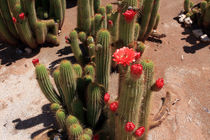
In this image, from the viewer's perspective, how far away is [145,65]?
2709 millimetres

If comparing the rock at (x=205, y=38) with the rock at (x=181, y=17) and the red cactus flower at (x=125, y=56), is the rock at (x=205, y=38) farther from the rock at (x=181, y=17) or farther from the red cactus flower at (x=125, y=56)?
the red cactus flower at (x=125, y=56)

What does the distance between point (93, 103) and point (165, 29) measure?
199 inches

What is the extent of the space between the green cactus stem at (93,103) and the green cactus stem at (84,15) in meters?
2.95

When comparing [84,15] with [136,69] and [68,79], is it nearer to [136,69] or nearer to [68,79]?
[68,79]

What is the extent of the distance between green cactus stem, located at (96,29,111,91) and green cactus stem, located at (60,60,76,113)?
0.46 meters

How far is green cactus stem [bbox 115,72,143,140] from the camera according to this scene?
2221 millimetres

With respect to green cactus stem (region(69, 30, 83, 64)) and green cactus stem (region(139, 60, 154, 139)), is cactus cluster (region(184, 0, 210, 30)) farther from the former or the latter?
green cactus stem (region(139, 60, 154, 139))

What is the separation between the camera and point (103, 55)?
321cm

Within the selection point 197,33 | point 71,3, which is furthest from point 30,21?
point 197,33

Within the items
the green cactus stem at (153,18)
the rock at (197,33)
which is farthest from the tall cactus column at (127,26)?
the rock at (197,33)

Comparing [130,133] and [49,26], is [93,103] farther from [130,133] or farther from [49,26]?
[49,26]

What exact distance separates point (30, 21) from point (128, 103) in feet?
14.5

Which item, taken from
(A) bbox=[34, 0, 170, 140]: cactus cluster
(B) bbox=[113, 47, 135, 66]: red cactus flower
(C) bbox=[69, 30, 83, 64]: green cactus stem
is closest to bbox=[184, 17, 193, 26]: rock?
(A) bbox=[34, 0, 170, 140]: cactus cluster

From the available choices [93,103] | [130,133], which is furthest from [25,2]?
[130,133]
